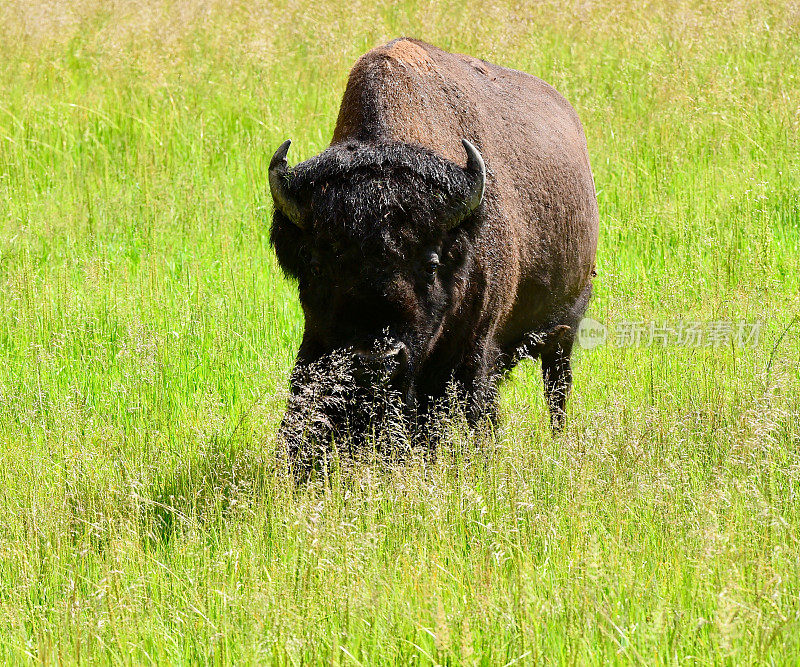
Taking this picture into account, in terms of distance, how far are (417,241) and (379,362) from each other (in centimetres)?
57

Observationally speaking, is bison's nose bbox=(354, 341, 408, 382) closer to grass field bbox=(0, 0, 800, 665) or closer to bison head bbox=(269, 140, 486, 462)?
bison head bbox=(269, 140, 486, 462)

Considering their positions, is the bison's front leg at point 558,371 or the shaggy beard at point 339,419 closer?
the shaggy beard at point 339,419

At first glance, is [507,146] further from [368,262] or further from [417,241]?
[368,262]

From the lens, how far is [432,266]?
4.48 m

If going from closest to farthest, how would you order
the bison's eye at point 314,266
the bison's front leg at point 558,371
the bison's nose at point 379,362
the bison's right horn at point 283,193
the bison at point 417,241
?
the bison's nose at point 379,362
the bison at point 417,241
the bison's eye at point 314,266
the bison's right horn at point 283,193
the bison's front leg at point 558,371

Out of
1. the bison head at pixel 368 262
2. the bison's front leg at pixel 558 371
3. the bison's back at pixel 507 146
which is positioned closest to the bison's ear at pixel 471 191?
the bison head at pixel 368 262

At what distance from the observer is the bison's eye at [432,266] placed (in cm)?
447

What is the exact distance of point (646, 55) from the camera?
11.2 m

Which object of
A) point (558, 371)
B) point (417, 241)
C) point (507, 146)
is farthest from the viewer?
point (558, 371)

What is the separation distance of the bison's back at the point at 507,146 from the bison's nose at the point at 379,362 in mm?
894

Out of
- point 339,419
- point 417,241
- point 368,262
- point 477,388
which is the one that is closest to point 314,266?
point 368,262

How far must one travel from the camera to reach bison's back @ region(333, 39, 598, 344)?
495 centimetres

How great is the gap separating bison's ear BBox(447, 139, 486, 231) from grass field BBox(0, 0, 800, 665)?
0.98 metres

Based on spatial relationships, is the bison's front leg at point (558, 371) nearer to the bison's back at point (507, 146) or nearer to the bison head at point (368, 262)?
the bison's back at point (507, 146)
